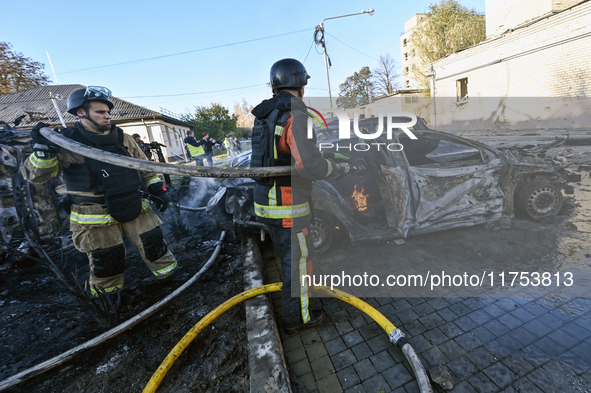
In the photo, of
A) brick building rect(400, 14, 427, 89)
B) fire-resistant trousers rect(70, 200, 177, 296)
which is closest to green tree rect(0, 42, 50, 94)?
fire-resistant trousers rect(70, 200, 177, 296)

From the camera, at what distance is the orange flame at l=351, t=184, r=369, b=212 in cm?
360

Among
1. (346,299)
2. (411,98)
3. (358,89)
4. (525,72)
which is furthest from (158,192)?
(358,89)

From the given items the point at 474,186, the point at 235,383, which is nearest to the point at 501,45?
the point at 474,186

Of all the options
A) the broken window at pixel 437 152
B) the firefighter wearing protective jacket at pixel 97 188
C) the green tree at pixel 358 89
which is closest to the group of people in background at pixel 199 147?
the firefighter wearing protective jacket at pixel 97 188

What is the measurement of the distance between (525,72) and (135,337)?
574 inches

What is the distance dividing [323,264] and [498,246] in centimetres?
218

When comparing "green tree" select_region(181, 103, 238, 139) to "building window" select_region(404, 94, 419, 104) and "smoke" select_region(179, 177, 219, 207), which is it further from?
"smoke" select_region(179, 177, 219, 207)

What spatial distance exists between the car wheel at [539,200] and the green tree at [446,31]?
21097 mm

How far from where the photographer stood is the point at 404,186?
3.21 m

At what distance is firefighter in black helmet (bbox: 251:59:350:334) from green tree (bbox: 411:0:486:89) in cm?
2357

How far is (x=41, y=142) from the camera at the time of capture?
2.19 m

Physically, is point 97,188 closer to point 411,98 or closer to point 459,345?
point 459,345

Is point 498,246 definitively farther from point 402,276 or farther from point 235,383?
point 235,383

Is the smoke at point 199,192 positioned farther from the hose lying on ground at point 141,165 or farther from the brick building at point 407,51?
the brick building at point 407,51
